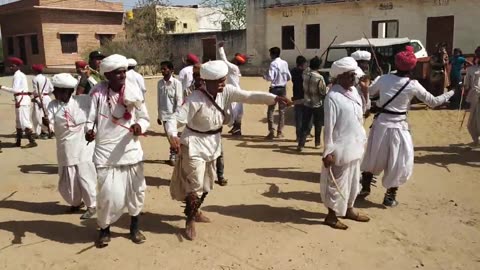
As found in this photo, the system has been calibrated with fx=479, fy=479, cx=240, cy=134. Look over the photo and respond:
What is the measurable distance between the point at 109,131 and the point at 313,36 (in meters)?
21.7

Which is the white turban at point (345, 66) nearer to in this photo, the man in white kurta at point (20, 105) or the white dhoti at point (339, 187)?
the white dhoti at point (339, 187)

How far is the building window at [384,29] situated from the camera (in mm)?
22203

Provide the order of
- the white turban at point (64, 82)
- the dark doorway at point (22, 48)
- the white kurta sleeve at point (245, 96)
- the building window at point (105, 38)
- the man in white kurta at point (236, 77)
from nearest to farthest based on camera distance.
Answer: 1. the white kurta sleeve at point (245, 96)
2. the white turban at point (64, 82)
3. the man in white kurta at point (236, 77)
4. the building window at point (105, 38)
5. the dark doorway at point (22, 48)

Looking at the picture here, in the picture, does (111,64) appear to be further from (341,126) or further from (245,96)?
(341,126)

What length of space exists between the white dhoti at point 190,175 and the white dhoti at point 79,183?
3.61 feet

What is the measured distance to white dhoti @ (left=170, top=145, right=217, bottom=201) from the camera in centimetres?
454

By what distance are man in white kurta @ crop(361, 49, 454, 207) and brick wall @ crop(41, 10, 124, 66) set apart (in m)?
26.0

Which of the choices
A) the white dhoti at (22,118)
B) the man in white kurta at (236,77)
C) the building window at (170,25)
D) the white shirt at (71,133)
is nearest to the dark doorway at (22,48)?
the building window at (170,25)

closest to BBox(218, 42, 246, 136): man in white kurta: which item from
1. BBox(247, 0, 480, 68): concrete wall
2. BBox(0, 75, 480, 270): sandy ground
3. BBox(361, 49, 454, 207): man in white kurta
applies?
BBox(0, 75, 480, 270): sandy ground

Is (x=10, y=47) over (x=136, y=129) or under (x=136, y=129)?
over

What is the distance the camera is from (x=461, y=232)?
4809 mm

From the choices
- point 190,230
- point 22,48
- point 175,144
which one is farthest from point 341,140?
point 22,48

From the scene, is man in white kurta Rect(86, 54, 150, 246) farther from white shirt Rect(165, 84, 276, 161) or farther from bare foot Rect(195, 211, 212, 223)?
bare foot Rect(195, 211, 212, 223)

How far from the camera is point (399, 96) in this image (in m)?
5.34
